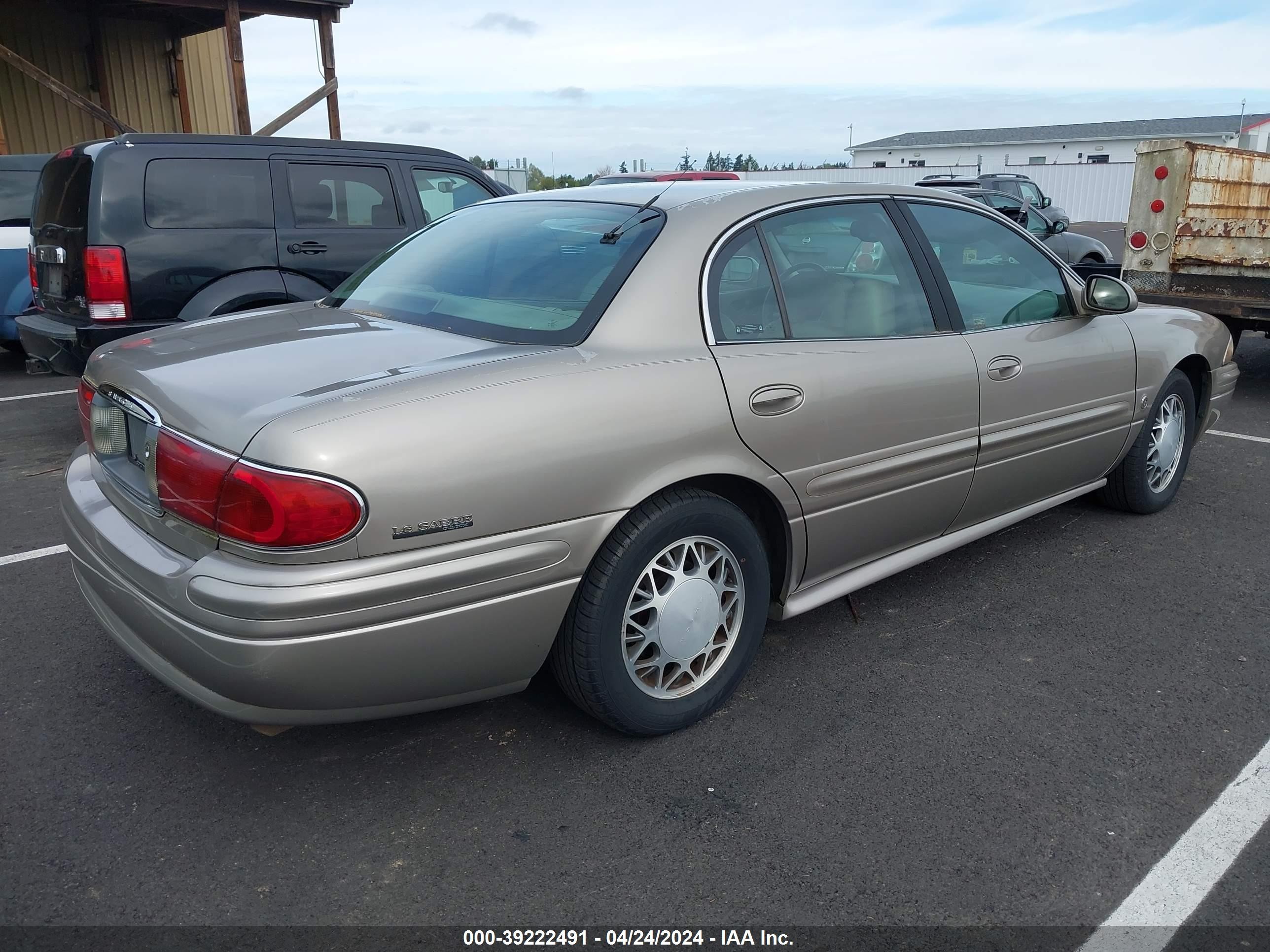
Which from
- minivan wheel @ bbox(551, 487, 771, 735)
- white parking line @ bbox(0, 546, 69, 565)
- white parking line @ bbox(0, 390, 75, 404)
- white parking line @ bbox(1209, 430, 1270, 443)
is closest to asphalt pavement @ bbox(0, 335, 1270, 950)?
minivan wheel @ bbox(551, 487, 771, 735)

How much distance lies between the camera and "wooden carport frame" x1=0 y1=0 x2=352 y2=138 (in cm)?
1285

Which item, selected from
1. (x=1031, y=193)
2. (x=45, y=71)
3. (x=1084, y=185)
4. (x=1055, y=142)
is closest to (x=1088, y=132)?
(x=1055, y=142)

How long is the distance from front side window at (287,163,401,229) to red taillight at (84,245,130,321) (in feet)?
3.52

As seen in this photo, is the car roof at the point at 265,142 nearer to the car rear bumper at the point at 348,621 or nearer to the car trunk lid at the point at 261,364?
the car trunk lid at the point at 261,364

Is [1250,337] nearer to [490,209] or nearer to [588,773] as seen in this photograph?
[490,209]

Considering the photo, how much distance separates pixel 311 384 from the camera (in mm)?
2420

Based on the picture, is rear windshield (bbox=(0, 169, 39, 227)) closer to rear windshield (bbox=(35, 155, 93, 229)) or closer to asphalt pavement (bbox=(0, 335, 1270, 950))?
rear windshield (bbox=(35, 155, 93, 229))

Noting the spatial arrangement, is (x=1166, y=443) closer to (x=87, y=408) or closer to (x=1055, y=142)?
(x=87, y=408)

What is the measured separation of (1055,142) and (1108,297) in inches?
2417

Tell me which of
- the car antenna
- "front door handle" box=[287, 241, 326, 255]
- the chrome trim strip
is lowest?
the chrome trim strip

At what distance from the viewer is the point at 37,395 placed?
770cm

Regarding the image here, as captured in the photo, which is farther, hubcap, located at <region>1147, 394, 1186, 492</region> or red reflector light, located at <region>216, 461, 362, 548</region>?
hubcap, located at <region>1147, 394, 1186, 492</region>

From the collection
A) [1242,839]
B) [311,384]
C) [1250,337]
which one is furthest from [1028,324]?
[1250,337]

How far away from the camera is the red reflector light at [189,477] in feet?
7.47
